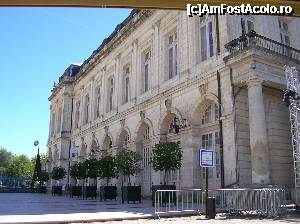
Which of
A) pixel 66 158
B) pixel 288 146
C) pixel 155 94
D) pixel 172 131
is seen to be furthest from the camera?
pixel 66 158

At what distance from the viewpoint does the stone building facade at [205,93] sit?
1571cm

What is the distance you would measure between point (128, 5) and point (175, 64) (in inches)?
778

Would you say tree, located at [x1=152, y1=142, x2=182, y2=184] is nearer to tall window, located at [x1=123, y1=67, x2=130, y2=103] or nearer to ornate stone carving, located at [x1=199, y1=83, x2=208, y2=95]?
ornate stone carving, located at [x1=199, y1=83, x2=208, y2=95]

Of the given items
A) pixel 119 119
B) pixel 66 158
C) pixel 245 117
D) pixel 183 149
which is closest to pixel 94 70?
pixel 119 119

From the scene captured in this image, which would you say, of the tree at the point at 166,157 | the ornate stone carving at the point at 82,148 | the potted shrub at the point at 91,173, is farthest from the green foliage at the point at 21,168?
→ the tree at the point at 166,157

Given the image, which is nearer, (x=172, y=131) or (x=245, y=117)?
(x=245, y=117)

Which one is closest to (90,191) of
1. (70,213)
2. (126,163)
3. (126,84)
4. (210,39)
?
(126,163)

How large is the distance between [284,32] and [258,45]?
20.3ft

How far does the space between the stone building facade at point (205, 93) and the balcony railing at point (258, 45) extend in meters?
0.05

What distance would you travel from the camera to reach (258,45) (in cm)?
1580

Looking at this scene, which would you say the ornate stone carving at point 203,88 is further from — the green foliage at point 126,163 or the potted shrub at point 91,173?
the potted shrub at point 91,173

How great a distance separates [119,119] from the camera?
27.7 m

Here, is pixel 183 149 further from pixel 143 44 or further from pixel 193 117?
pixel 143 44

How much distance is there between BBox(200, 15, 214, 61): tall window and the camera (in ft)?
62.8
